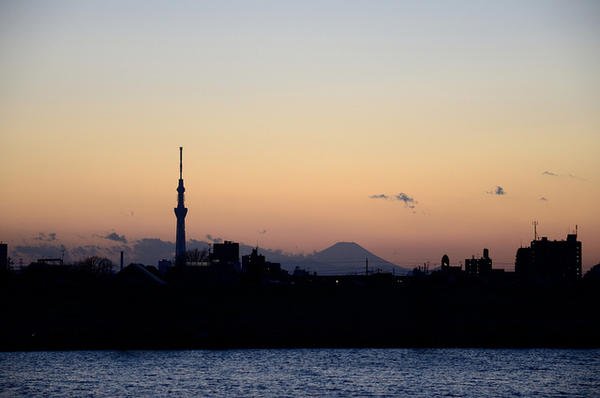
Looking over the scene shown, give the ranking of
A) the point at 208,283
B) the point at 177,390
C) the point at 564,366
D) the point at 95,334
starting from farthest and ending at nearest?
the point at 208,283 → the point at 95,334 → the point at 564,366 → the point at 177,390

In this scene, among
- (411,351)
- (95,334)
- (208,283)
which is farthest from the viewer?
(208,283)

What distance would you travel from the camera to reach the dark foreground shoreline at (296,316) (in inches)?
5172

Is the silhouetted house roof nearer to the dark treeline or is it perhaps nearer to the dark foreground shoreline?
the dark treeline

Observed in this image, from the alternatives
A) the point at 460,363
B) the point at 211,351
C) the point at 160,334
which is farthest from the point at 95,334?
the point at 460,363

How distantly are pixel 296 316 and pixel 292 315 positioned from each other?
23.4 inches

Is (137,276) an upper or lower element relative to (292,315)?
upper

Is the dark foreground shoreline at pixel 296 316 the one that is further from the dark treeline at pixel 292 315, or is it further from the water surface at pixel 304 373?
the water surface at pixel 304 373

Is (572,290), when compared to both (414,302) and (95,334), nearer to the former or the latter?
(414,302)

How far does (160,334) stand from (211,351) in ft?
57.6

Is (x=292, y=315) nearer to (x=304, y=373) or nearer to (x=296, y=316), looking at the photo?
(x=296, y=316)

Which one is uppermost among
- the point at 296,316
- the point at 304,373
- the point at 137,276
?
the point at 137,276

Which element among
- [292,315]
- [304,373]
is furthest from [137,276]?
[304,373]

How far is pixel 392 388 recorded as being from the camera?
8481 cm

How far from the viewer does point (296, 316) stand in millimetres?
145250
